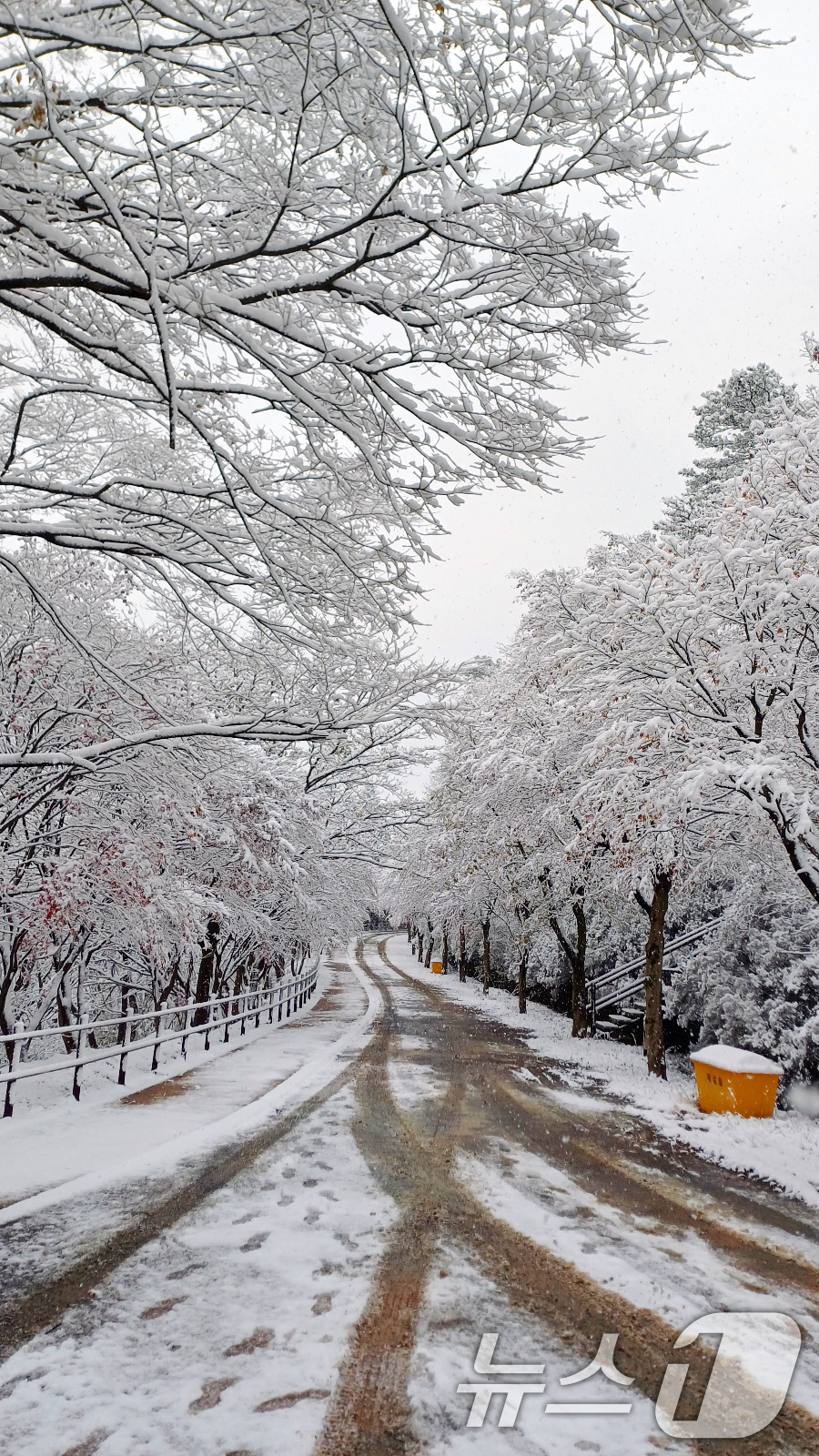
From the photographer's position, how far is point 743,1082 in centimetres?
955

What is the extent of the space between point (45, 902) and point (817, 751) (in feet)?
29.0

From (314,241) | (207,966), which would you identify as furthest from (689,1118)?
(207,966)

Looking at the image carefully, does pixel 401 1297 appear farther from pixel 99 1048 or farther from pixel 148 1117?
pixel 99 1048

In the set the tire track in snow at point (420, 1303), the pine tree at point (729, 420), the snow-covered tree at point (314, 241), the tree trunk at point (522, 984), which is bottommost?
the tree trunk at point (522, 984)

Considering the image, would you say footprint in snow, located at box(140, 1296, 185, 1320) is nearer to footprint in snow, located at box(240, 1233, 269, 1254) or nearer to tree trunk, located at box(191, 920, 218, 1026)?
footprint in snow, located at box(240, 1233, 269, 1254)

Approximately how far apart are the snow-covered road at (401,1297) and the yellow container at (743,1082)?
191 cm

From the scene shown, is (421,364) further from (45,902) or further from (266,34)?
(45,902)

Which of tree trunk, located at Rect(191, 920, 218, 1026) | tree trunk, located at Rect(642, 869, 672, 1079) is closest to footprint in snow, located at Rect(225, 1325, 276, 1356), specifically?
tree trunk, located at Rect(642, 869, 672, 1079)

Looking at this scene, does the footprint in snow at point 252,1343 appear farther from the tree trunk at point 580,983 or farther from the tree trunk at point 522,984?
the tree trunk at point 522,984

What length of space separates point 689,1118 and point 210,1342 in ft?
25.2

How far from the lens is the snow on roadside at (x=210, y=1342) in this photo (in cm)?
309

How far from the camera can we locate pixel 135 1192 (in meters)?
5.93

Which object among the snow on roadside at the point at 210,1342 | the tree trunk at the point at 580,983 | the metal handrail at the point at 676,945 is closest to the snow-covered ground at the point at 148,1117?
the snow on roadside at the point at 210,1342

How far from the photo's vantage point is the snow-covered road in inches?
125
